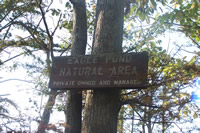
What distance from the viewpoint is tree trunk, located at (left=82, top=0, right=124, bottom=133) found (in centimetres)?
400

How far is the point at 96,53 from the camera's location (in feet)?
15.0

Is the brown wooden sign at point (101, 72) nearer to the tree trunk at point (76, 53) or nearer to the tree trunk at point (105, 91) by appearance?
the tree trunk at point (105, 91)

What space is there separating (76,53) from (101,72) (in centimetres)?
125

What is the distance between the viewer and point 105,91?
424 centimetres

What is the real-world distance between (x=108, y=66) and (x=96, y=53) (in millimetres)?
376

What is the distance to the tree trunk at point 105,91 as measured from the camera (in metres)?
4.00

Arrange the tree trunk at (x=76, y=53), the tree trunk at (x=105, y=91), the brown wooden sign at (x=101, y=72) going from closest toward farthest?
the tree trunk at (x=105, y=91) < the brown wooden sign at (x=101, y=72) < the tree trunk at (x=76, y=53)

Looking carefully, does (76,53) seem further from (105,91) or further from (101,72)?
(105,91)

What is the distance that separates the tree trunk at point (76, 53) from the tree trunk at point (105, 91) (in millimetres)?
847

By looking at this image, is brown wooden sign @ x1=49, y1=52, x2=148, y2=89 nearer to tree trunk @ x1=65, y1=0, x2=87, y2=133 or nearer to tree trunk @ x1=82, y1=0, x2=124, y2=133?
tree trunk @ x1=82, y1=0, x2=124, y2=133

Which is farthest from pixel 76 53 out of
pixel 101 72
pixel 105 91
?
pixel 105 91

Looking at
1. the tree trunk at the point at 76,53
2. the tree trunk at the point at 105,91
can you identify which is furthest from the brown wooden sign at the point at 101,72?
the tree trunk at the point at 76,53

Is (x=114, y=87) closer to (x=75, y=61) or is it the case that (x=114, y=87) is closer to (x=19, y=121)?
(x=75, y=61)

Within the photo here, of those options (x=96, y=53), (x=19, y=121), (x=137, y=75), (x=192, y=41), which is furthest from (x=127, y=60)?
(x=192, y=41)
